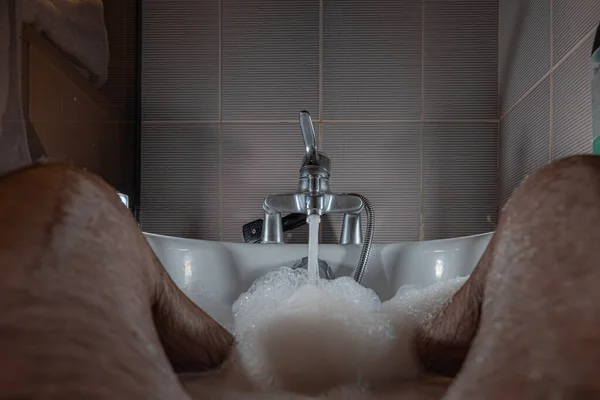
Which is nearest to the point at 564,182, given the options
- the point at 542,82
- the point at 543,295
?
the point at 543,295

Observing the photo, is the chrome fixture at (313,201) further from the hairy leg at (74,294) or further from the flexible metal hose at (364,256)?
the hairy leg at (74,294)

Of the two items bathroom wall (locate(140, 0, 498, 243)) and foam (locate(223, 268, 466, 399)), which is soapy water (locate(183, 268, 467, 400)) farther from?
bathroom wall (locate(140, 0, 498, 243))

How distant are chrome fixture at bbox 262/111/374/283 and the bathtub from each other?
0.14 feet

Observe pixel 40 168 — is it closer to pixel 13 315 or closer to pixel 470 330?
pixel 13 315

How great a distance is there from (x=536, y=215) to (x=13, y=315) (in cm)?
28

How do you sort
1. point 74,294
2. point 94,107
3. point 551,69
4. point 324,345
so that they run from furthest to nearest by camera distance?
point 94,107, point 551,69, point 324,345, point 74,294

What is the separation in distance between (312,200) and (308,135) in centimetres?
12

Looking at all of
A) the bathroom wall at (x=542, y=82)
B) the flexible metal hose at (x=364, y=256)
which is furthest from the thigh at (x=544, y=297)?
the flexible metal hose at (x=364, y=256)

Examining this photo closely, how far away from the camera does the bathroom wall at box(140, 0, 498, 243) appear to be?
1230mm

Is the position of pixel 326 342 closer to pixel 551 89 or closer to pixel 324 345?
pixel 324 345

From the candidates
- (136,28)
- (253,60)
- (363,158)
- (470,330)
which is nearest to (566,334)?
(470,330)

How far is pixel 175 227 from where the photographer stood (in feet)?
4.13

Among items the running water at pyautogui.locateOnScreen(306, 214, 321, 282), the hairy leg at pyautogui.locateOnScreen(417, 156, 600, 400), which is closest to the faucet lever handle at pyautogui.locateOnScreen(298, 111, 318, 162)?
the running water at pyautogui.locateOnScreen(306, 214, 321, 282)

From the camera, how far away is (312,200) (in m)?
1.01
